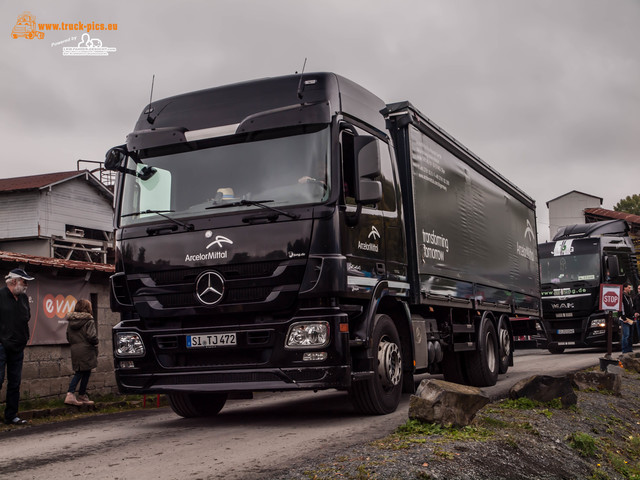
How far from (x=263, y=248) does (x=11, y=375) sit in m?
3.93

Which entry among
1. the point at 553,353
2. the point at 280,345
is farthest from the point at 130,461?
the point at 553,353

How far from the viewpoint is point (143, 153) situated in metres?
7.92

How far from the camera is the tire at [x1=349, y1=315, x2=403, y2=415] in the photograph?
767 centimetres

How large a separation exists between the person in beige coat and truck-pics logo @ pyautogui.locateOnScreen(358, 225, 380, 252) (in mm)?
5032

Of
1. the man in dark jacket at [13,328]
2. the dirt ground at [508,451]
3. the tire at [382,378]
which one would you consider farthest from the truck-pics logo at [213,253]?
the man in dark jacket at [13,328]

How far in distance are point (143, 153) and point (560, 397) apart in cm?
545

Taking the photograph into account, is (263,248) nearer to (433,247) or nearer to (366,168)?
(366,168)

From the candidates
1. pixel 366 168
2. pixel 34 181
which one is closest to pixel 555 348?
pixel 366 168

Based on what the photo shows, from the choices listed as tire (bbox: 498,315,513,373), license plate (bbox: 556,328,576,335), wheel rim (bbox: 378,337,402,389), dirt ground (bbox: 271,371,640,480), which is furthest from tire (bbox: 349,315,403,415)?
license plate (bbox: 556,328,576,335)

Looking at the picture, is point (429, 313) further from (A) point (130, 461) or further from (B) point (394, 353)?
(A) point (130, 461)

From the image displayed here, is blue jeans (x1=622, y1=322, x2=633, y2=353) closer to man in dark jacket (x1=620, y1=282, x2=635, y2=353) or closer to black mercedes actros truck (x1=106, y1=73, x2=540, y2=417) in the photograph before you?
man in dark jacket (x1=620, y1=282, x2=635, y2=353)

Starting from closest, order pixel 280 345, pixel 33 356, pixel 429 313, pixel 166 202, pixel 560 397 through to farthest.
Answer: pixel 280 345 → pixel 166 202 → pixel 560 397 → pixel 429 313 → pixel 33 356

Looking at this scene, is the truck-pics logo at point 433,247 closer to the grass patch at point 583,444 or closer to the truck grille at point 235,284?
the truck grille at point 235,284

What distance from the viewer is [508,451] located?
6207mm
